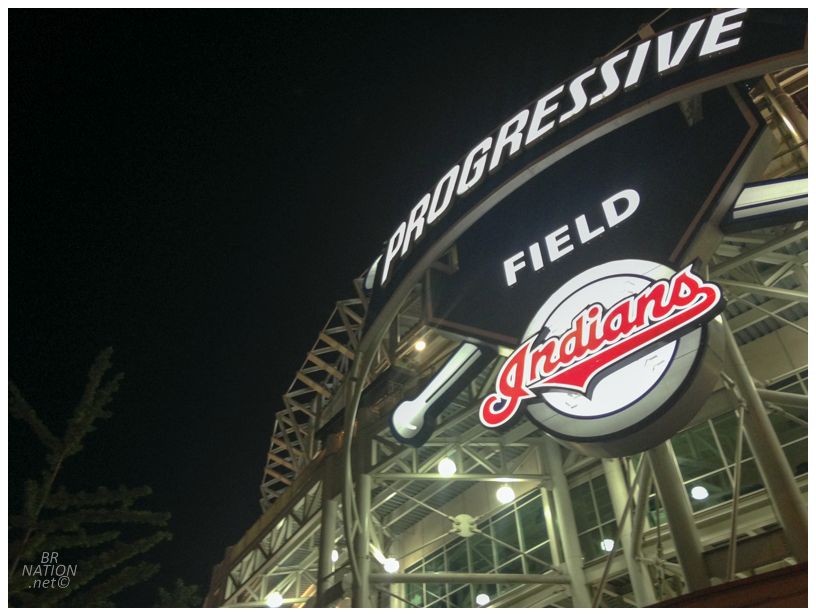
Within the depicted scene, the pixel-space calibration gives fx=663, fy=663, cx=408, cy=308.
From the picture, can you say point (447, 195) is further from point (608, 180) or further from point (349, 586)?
point (349, 586)

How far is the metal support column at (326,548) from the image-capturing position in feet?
50.3

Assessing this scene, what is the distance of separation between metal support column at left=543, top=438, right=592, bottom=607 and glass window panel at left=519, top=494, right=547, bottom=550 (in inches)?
53.6

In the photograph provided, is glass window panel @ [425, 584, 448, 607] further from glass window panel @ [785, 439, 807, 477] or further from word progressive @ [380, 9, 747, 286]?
word progressive @ [380, 9, 747, 286]

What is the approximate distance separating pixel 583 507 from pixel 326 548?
6.67 metres

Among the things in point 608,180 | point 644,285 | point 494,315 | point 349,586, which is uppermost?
point 608,180

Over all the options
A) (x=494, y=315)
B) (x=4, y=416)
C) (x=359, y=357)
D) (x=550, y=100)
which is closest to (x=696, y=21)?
(x=550, y=100)

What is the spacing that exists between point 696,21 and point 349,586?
12983 millimetres

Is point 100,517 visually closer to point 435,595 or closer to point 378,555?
point 378,555

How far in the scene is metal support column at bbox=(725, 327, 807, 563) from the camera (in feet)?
28.3

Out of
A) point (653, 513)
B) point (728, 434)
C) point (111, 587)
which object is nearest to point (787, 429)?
point (728, 434)

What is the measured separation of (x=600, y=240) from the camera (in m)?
12.3

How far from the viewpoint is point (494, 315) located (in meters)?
12.8
